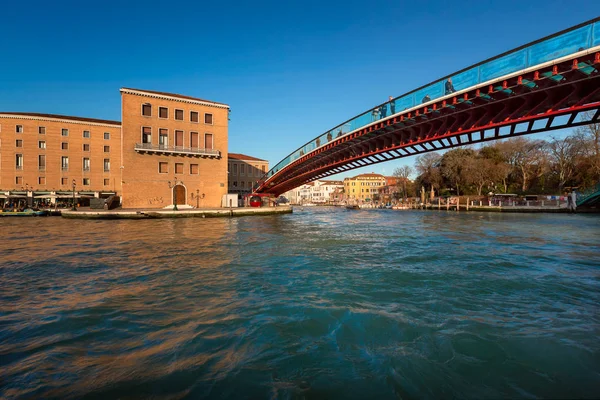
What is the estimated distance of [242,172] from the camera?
4956 centimetres

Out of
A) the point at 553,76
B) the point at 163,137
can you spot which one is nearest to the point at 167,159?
the point at 163,137

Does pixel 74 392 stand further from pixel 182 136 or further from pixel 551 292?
pixel 182 136

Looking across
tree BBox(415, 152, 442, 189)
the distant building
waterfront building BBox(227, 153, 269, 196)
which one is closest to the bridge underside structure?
waterfront building BBox(227, 153, 269, 196)

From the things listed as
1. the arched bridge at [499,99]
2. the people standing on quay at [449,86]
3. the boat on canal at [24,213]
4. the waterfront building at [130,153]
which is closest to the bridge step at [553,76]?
the arched bridge at [499,99]

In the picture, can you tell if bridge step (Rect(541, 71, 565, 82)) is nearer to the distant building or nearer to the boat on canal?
the boat on canal

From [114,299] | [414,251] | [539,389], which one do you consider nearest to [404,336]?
[539,389]

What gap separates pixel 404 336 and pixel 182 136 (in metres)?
30.5

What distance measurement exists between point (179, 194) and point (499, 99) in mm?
26571

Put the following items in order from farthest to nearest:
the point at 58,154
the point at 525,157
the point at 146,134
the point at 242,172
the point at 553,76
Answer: the point at 242,172
the point at 525,157
the point at 58,154
the point at 146,134
the point at 553,76

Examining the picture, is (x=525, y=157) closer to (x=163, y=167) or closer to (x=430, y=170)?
(x=430, y=170)

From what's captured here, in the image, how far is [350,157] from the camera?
23.6m

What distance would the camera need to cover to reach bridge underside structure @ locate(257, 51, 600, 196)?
10609 mm

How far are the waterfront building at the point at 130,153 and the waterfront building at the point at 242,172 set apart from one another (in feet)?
51.8

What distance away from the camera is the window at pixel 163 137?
28.6 meters
